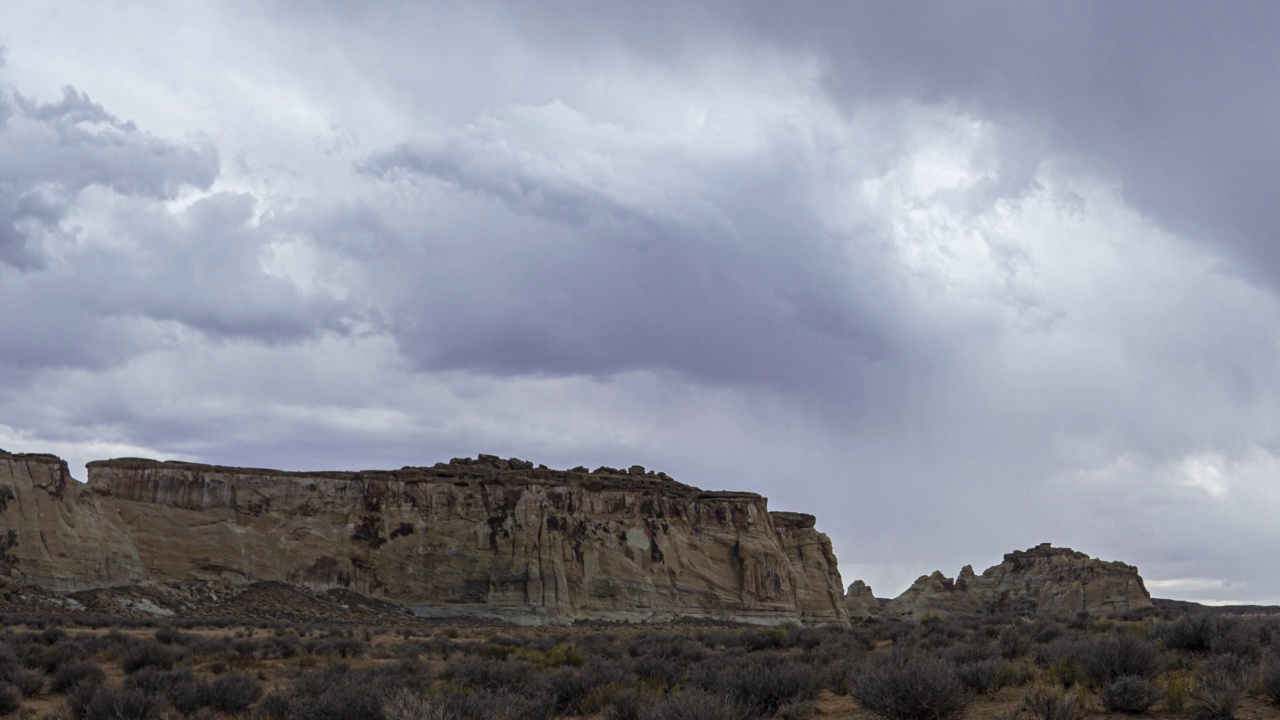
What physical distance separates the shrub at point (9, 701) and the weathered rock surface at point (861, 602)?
10706 cm

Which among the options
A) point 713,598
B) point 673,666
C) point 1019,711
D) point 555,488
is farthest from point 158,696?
point 713,598

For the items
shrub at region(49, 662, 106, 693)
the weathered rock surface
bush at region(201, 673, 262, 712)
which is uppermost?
bush at region(201, 673, 262, 712)

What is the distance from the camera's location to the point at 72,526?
57562mm

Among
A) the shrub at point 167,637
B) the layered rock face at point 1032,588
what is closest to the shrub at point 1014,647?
the shrub at point 167,637

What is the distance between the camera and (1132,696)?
10.3 meters

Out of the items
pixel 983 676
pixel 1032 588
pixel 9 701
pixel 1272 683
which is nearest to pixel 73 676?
pixel 9 701

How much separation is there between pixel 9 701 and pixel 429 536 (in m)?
61.1

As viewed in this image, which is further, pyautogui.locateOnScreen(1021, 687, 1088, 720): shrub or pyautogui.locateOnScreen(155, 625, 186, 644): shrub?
pyautogui.locateOnScreen(155, 625, 186, 644): shrub

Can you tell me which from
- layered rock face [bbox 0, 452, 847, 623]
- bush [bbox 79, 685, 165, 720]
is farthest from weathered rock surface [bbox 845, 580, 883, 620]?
bush [bbox 79, 685, 165, 720]

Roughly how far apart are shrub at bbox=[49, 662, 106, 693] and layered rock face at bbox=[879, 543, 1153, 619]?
90.3 m

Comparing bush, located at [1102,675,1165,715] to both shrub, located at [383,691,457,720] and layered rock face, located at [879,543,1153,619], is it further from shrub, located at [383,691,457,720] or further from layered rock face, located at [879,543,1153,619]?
layered rock face, located at [879,543,1153,619]

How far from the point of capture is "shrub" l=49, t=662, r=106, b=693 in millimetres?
16375

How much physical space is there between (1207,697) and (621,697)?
691 centimetres

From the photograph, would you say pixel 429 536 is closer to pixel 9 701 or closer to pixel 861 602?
pixel 9 701
